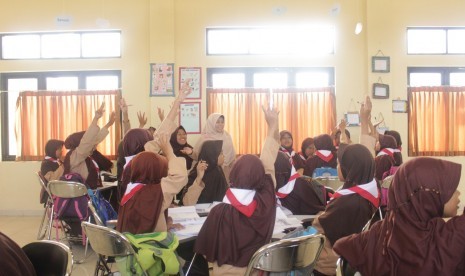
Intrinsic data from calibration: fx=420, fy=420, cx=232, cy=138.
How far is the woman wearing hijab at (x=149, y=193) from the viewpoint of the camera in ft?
8.08

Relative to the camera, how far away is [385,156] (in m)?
4.98

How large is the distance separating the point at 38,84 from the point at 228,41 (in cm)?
313

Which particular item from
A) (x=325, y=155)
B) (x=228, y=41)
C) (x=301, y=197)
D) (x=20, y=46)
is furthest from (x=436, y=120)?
(x=20, y=46)

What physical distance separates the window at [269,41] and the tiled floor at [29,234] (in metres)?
3.55

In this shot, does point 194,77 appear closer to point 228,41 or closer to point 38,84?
point 228,41

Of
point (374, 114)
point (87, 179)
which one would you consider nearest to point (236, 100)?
point (374, 114)

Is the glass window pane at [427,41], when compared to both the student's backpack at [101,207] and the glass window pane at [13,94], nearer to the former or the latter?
the student's backpack at [101,207]

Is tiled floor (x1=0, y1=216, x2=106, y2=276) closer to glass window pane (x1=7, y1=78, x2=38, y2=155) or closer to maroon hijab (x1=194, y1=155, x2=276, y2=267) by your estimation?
glass window pane (x1=7, y1=78, x2=38, y2=155)

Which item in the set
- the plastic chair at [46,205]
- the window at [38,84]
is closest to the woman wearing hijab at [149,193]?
the plastic chair at [46,205]

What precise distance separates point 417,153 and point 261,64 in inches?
110

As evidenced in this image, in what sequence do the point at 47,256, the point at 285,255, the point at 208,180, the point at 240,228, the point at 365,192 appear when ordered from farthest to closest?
the point at 208,180, the point at 365,192, the point at 240,228, the point at 285,255, the point at 47,256

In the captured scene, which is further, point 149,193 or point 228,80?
point 228,80

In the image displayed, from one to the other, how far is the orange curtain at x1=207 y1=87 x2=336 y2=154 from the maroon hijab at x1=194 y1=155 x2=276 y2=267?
13.5 ft

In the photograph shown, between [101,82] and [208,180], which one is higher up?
[101,82]
